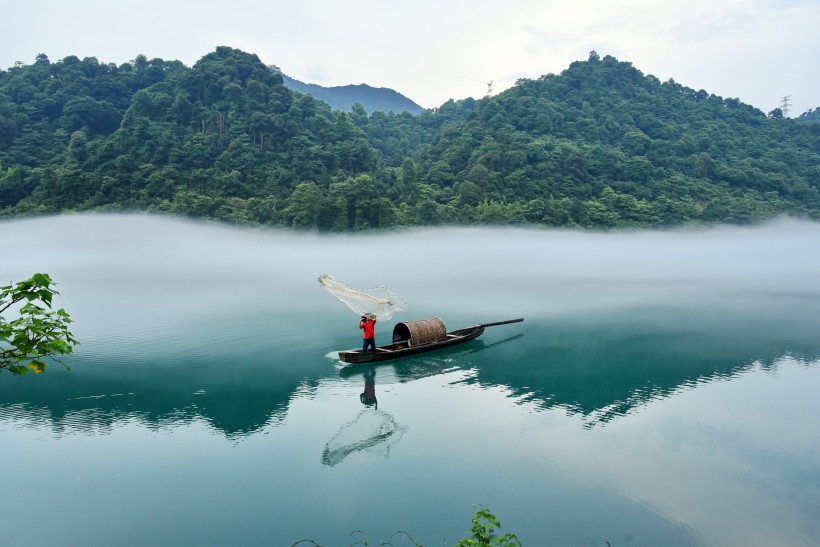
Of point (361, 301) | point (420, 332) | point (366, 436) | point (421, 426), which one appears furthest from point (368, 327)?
point (366, 436)

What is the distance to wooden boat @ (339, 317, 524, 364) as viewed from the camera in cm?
1656

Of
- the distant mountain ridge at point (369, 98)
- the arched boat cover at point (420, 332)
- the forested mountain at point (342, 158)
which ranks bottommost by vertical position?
the arched boat cover at point (420, 332)

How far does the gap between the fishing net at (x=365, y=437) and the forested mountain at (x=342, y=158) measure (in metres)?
37.7

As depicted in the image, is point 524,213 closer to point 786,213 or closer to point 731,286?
point 731,286

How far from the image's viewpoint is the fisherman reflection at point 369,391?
13935 mm

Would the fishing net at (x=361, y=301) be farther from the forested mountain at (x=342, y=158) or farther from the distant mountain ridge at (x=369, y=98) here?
the distant mountain ridge at (x=369, y=98)

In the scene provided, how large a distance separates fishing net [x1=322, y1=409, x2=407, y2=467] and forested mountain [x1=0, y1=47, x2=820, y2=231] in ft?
124

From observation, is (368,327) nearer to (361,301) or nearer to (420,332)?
(361,301)

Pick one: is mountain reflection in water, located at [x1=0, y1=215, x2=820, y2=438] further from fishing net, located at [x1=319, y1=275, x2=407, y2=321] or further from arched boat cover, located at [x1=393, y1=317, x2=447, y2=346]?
fishing net, located at [x1=319, y1=275, x2=407, y2=321]

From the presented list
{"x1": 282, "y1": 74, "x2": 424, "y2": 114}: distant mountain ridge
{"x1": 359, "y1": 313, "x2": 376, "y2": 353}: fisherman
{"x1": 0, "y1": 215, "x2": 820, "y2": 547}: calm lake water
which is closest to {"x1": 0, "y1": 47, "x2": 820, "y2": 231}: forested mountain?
{"x1": 0, "y1": 215, "x2": 820, "y2": 547}: calm lake water

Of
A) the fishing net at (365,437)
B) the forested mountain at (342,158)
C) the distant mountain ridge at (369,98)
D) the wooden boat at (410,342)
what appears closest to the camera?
the fishing net at (365,437)

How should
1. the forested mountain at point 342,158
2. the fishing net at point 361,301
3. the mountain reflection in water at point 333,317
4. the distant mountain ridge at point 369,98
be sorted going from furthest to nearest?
the distant mountain ridge at point 369,98 < the forested mountain at point 342,158 < the fishing net at point 361,301 < the mountain reflection in water at point 333,317

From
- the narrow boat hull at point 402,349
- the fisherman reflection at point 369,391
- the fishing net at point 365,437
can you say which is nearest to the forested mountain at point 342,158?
the narrow boat hull at point 402,349

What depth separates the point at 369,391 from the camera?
1481 cm
